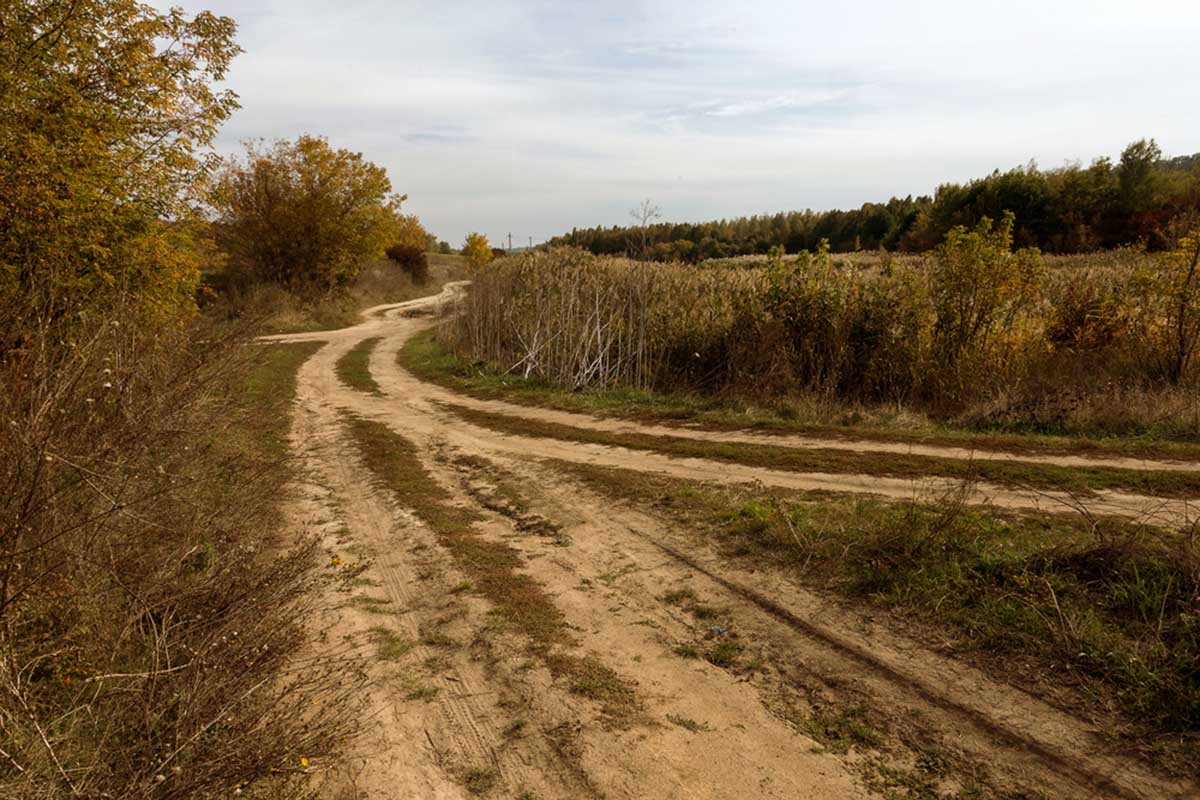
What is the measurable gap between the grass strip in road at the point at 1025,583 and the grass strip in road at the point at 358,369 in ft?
36.7

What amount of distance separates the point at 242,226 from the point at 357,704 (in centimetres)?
3262

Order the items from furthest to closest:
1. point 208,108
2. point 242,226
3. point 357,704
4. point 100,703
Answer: point 242,226, point 208,108, point 357,704, point 100,703

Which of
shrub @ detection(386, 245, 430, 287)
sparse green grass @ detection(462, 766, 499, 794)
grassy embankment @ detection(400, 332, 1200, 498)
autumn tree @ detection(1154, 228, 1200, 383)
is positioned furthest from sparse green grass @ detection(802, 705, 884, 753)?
shrub @ detection(386, 245, 430, 287)

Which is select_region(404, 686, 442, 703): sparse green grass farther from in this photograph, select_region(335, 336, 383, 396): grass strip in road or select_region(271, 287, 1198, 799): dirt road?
select_region(335, 336, 383, 396): grass strip in road

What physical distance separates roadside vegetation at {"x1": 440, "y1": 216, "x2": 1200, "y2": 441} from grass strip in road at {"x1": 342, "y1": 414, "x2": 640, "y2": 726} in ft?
20.9

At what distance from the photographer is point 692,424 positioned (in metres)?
11.1

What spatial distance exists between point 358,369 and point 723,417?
1174cm

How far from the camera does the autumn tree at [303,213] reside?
3025 centimetres

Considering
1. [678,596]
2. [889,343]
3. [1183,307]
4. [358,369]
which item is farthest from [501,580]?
[358,369]

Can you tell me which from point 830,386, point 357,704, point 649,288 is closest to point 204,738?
point 357,704

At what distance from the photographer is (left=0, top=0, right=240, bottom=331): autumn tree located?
6457mm

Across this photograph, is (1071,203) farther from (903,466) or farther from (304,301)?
(304,301)

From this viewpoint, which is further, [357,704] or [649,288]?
[649,288]

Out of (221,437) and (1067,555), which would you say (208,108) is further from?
(1067,555)
